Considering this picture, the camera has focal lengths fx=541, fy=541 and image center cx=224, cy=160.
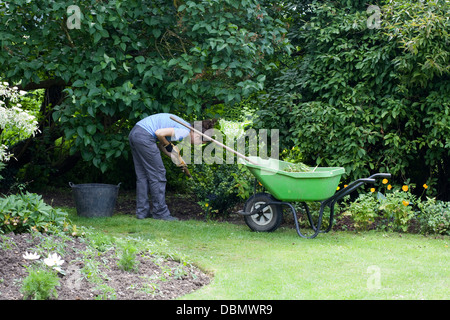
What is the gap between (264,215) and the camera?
20.4 feet

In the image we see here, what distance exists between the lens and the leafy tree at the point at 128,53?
20.8ft

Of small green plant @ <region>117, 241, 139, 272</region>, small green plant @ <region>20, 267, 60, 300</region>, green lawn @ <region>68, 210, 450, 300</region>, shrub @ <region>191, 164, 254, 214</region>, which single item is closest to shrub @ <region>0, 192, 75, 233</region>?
small green plant @ <region>117, 241, 139, 272</region>

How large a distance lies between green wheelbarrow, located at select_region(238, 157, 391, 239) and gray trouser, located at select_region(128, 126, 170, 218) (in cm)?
127

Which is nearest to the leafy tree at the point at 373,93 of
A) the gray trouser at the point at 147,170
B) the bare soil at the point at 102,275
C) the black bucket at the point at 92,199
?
the gray trouser at the point at 147,170

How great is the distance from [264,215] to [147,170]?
1.64 meters

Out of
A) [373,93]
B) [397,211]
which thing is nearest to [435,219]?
[397,211]

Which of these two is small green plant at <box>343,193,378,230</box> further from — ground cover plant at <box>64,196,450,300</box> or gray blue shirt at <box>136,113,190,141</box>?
gray blue shirt at <box>136,113,190,141</box>

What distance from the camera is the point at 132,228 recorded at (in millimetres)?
6199

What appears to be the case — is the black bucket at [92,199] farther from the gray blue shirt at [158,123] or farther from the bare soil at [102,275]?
the bare soil at [102,275]

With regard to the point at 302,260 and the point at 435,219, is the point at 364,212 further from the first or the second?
the point at 302,260

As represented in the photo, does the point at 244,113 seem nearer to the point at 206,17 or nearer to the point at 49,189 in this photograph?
the point at 206,17

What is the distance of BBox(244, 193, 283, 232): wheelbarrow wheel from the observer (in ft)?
20.2

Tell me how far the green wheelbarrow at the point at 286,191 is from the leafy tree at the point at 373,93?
1003 mm

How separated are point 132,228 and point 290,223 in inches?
77.1
